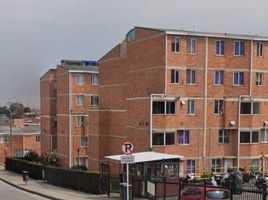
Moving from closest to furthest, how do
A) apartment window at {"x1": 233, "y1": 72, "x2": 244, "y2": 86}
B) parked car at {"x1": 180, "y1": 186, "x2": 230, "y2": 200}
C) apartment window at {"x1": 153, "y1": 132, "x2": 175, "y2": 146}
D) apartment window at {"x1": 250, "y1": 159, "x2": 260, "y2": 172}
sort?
parked car at {"x1": 180, "y1": 186, "x2": 230, "y2": 200}
apartment window at {"x1": 153, "y1": 132, "x2": 175, "y2": 146}
apartment window at {"x1": 233, "y1": 72, "x2": 244, "y2": 86}
apartment window at {"x1": 250, "y1": 159, "x2": 260, "y2": 172}

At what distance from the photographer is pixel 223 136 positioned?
151 feet

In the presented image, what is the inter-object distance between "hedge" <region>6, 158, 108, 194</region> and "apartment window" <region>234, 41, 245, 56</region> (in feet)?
59.6

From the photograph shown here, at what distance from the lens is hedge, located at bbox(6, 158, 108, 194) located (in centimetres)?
3145

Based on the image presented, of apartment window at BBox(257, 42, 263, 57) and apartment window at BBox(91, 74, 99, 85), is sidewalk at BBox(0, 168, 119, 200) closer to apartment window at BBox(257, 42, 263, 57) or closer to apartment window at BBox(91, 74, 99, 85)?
apartment window at BBox(257, 42, 263, 57)

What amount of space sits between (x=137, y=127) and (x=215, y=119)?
6.74m

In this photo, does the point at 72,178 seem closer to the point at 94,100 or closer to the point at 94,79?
the point at 94,100

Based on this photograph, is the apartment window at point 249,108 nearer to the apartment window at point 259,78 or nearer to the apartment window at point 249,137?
the apartment window at point 249,137

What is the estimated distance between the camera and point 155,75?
43938 mm

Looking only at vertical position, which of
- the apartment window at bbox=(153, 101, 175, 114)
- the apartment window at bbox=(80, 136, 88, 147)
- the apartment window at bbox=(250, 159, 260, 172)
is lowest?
the apartment window at bbox=(80, 136, 88, 147)

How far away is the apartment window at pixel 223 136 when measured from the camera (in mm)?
45906

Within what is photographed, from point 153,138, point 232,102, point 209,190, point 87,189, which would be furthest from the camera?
point 232,102

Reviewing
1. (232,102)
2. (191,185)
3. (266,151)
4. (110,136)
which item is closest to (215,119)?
(232,102)

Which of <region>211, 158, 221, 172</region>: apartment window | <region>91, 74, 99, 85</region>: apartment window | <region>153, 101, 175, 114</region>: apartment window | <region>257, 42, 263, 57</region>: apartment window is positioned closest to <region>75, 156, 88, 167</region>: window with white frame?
<region>91, 74, 99, 85</region>: apartment window

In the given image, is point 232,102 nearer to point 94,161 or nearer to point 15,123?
point 94,161
